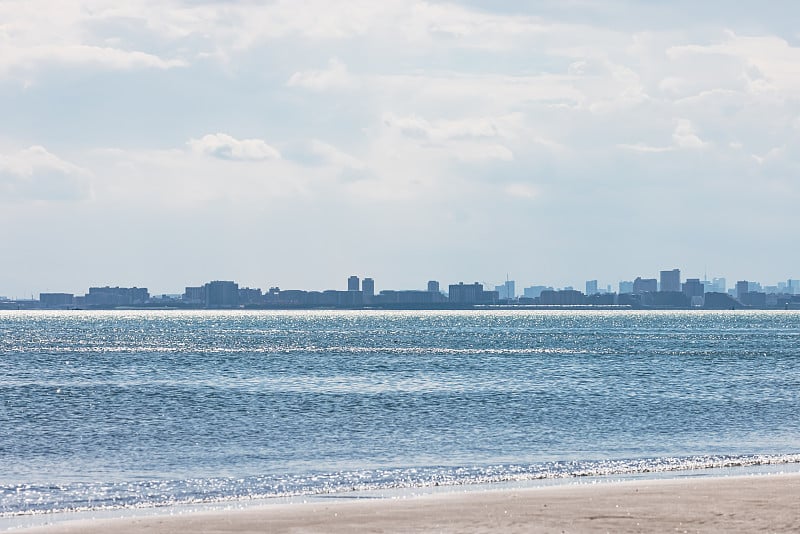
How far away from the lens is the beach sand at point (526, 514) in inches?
1032

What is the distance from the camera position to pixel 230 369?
4274 inches

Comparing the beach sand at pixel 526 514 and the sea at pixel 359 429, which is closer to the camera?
the beach sand at pixel 526 514

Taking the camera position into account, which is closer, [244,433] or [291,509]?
[291,509]

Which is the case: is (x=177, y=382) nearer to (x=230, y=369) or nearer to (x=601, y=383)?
(x=230, y=369)

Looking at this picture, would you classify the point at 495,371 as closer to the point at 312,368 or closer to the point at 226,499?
the point at 312,368

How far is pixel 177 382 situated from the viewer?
89188mm

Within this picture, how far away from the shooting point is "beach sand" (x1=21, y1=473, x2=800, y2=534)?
86.0ft

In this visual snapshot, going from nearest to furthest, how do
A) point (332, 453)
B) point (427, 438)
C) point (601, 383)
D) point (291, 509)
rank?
1. point (291, 509)
2. point (332, 453)
3. point (427, 438)
4. point (601, 383)

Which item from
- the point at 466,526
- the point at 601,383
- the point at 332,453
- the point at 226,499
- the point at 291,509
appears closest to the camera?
the point at 466,526

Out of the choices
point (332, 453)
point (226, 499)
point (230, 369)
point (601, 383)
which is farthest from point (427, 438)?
point (230, 369)

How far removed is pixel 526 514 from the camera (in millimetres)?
28031

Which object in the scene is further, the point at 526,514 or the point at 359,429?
the point at 359,429

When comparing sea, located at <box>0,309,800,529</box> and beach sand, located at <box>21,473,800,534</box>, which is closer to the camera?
beach sand, located at <box>21,473,800,534</box>

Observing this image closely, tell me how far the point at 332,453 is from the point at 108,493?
38.8 feet
